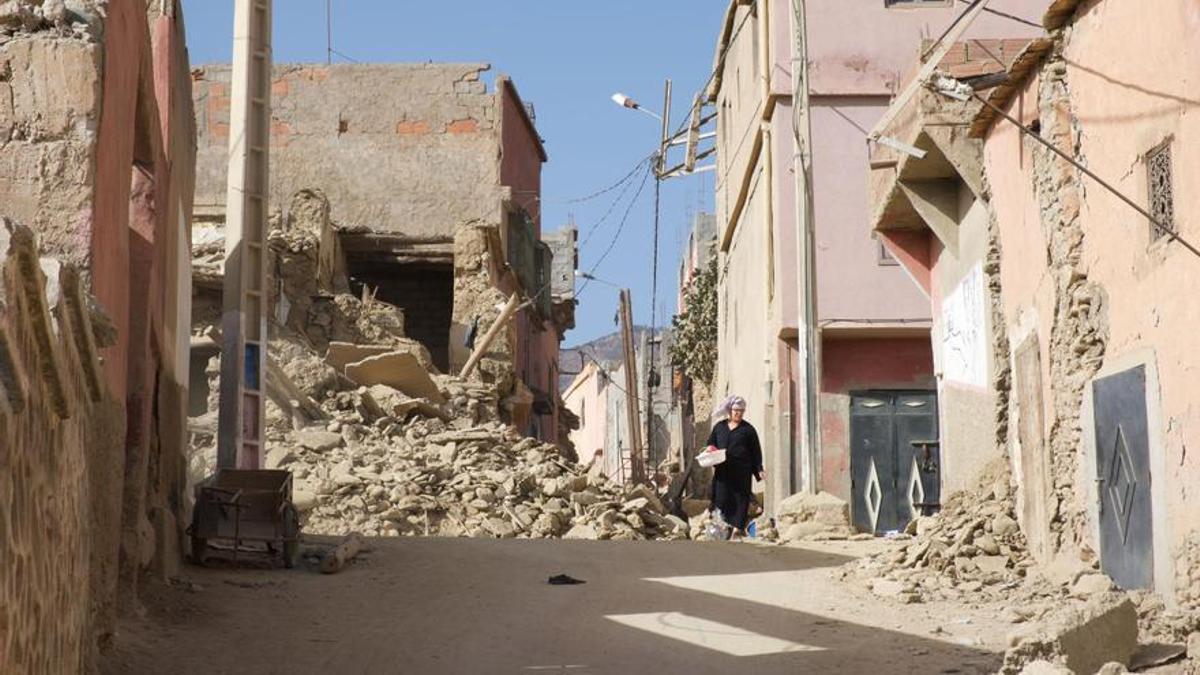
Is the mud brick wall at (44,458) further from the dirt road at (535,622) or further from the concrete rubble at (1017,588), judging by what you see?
the concrete rubble at (1017,588)

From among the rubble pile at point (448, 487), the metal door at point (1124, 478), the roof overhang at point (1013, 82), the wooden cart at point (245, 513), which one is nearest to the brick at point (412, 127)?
the rubble pile at point (448, 487)

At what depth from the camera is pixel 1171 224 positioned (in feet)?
29.7

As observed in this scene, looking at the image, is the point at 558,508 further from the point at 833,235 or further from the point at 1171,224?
the point at 1171,224

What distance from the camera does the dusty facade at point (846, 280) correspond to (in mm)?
23031

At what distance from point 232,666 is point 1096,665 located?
4.50 metres

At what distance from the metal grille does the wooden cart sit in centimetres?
661

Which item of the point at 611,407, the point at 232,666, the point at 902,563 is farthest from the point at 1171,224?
the point at 611,407

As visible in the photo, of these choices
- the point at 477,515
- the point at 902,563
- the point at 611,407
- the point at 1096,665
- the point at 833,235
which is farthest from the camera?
the point at 611,407

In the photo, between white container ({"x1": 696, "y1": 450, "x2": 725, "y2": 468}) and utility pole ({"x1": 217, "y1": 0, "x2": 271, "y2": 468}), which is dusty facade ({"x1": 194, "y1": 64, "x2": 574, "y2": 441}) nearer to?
utility pole ({"x1": 217, "y1": 0, "x2": 271, "y2": 468})

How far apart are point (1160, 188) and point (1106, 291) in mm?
1188

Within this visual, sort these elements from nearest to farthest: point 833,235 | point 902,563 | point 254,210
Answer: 1. point 902,563
2. point 254,210
3. point 833,235

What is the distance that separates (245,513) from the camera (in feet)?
41.0

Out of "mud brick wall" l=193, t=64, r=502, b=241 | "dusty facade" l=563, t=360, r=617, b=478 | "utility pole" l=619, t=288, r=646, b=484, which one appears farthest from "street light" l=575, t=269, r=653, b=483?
"dusty facade" l=563, t=360, r=617, b=478

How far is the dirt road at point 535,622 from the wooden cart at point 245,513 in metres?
0.26
